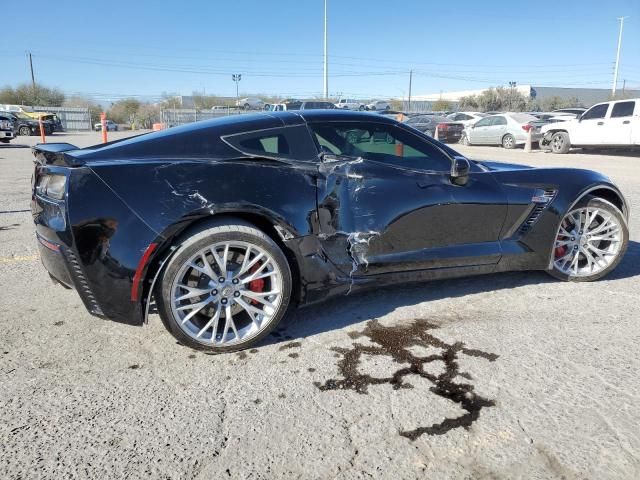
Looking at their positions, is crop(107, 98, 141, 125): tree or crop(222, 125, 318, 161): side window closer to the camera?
crop(222, 125, 318, 161): side window

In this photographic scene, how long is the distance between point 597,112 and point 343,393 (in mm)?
16358

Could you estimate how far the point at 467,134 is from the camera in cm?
2078

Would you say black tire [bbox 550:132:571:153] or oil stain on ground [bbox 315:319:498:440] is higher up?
black tire [bbox 550:132:571:153]

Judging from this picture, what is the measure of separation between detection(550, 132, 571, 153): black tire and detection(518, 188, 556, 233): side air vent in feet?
46.9

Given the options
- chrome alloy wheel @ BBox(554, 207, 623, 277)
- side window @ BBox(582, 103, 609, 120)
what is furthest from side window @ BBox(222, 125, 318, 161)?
side window @ BBox(582, 103, 609, 120)

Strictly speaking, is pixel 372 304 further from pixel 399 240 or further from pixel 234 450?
pixel 234 450

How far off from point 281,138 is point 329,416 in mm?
1695

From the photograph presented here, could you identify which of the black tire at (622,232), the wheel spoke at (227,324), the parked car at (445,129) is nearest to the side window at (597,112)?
the parked car at (445,129)

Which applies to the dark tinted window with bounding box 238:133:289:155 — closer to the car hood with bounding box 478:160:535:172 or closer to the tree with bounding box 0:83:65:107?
the car hood with bounding box 478:160:535:172

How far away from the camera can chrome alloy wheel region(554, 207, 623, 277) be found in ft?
13.0

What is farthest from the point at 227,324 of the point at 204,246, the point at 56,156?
the point at 56,156

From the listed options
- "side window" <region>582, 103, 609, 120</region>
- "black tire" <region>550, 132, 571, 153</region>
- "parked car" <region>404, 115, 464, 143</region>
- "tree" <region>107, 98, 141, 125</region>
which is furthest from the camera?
"tree" <region>107, 98, 141, 125</region>

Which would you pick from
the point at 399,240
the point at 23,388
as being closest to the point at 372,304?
the point at 399,240

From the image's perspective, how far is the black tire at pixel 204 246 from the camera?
270cm
